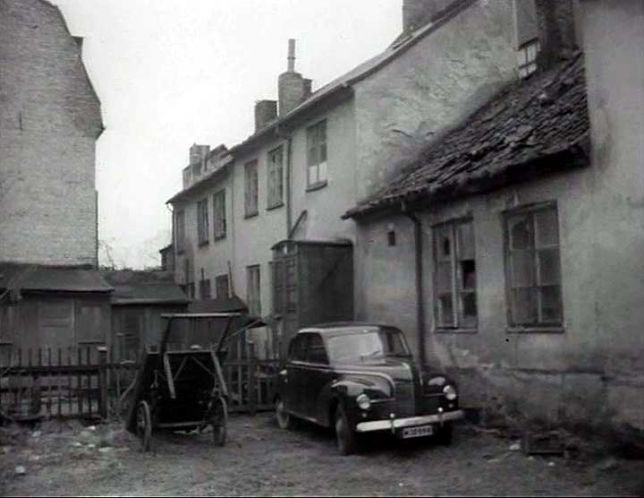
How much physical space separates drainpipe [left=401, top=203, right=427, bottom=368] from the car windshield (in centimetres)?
217

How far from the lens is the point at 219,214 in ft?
89.9

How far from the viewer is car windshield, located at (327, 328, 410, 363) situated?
1222 centimetres

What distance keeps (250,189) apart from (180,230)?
29.5 feet

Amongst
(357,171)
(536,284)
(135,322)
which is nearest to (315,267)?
(357,171)

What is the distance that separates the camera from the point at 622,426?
1028cm

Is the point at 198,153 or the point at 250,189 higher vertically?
the point at 198,153

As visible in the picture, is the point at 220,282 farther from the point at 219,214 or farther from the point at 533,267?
the point at 533,267

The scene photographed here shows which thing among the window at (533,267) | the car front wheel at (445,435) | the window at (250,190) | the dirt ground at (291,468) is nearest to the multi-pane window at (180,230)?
the window at (250,190)

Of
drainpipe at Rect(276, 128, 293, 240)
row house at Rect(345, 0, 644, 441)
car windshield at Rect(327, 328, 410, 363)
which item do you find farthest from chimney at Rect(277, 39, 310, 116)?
car windshield at Rect(327, 328, 410, 363)

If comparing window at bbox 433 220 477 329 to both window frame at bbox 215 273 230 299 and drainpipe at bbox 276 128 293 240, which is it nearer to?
drainpipe at bbox 276 128 293 240

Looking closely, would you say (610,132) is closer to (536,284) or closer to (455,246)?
(536,284)

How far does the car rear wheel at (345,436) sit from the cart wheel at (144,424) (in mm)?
2690

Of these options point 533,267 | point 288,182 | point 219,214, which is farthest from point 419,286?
point 219,214

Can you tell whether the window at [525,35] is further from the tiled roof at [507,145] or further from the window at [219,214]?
the window at [219,214]
